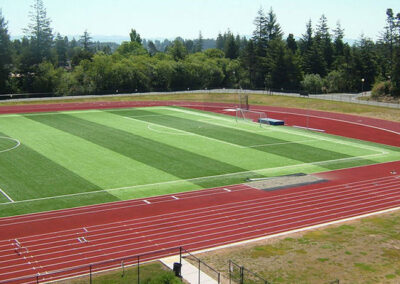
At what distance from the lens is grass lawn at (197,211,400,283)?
21812 mm

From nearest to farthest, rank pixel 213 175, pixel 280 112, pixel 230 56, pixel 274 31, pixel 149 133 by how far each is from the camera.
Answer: pixel 213 175 < pixel 149 133 < pixel 280 112 < pixel 274 31 < pixel 230 56

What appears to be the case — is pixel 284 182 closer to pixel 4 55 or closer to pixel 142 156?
pixel 142 156

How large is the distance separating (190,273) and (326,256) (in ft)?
22.1

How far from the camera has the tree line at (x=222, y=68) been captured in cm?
10275

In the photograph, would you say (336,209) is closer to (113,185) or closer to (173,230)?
(173,230)

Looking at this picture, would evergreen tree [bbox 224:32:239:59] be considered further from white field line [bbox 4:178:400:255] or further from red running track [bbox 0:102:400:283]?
white field line [bbox 4:178:400:255]

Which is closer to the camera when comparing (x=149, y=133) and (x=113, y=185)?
(x=113, y=185)

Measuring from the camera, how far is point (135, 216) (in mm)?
28812

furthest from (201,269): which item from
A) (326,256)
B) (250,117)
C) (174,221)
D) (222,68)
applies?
(222,68)

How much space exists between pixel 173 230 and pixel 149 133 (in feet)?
94.8

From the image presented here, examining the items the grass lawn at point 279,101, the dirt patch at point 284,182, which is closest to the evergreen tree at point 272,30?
the grass lawn at point 279,101

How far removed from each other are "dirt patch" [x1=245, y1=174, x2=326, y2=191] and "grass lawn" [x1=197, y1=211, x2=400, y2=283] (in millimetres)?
7591

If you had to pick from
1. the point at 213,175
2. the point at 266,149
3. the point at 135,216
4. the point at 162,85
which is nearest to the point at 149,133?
the point at 266,149

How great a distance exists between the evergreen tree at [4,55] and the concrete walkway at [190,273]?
280 feet
